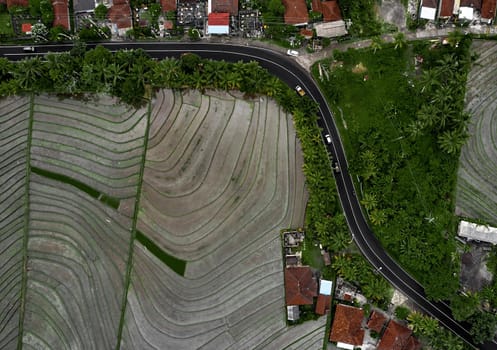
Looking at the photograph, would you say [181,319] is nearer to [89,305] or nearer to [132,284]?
[132,284]

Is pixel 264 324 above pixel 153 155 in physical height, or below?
below

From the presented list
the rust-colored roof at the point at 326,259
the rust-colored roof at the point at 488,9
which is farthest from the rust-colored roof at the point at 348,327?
the rust-colored roof at the point at 488,9

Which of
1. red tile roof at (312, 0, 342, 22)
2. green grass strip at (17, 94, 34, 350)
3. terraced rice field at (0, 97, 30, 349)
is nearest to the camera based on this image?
green grass strip at (17, 94, 34, 350)

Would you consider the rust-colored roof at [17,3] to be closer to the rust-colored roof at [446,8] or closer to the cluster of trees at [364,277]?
the cluster of trees at [364,277]

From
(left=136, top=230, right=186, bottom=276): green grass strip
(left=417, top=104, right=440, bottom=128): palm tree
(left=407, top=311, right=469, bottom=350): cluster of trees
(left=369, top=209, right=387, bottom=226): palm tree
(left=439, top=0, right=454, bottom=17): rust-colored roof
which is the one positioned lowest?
(left=407, top=311, right=469, bottom=350): cluster of trees

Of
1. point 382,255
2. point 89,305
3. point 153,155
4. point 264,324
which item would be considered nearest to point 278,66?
point 153,155

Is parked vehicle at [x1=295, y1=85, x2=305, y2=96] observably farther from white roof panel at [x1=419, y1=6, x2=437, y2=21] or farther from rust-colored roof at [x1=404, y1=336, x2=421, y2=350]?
rust-colored roof at [x1=404, y1=336, x2=421, y2=350]

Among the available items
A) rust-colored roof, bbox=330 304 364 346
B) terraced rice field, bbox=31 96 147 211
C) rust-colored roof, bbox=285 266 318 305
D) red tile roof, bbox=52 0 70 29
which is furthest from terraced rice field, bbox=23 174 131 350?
rust-colored roof, bbox=330 304 364 346
